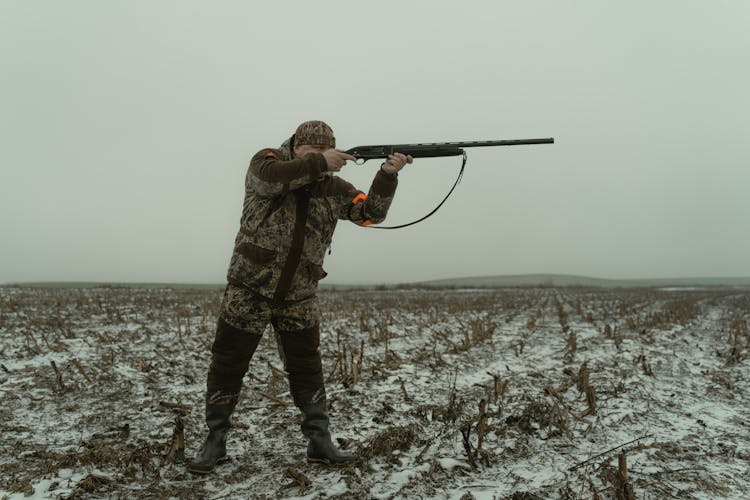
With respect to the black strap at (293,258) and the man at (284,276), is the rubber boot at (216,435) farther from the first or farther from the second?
the black strap at (293,258)

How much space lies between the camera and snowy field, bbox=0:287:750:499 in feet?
9.39

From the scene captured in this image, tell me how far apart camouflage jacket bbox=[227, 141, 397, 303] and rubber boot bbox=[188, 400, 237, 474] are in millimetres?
921

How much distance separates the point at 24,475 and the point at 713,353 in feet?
29.5

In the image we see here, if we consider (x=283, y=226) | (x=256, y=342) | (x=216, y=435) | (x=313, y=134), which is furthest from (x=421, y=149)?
(x=216, y=435)

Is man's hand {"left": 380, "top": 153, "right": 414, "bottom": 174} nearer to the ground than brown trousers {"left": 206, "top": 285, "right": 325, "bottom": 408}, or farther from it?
farther from it

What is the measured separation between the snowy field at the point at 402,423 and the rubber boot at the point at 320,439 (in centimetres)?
12

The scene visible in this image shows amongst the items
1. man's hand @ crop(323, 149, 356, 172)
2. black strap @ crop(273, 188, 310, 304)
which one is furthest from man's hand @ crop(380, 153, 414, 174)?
black strap @ crop(273, 188, 310, 304)

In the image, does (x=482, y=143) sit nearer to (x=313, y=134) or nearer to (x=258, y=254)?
(x=313, y=134)

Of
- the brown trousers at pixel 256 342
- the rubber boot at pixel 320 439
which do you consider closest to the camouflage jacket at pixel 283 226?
the brown trousers at pixel 256 342

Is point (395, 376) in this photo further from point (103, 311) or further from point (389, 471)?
point (103, 311)

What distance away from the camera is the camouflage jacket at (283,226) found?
307cm

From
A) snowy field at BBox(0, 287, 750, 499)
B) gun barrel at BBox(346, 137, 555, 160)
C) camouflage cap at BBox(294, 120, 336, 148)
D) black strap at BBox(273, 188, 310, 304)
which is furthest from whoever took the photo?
gun barrel at BBox(346, 137, 555, 160)

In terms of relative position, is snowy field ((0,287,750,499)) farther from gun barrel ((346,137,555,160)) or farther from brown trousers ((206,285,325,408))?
gun barrel ((346,137,555,160))

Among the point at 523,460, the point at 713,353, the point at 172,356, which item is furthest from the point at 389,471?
the point at 713,353
